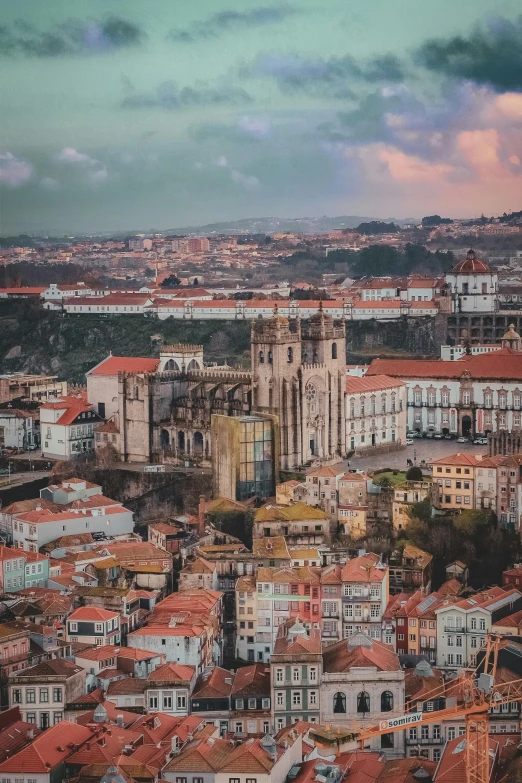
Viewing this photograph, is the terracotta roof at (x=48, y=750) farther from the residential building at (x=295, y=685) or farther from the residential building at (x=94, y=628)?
the residential building at (x=94, y=628)

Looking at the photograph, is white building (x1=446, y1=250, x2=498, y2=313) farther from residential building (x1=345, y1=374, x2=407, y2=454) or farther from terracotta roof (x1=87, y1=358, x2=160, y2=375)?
terracotta roof (x1=87, y1=358, x2=160, y2=375)

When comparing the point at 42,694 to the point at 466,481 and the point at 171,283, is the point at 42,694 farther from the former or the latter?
the point at 171,283

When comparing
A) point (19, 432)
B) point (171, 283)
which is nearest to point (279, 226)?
point (171, 283)

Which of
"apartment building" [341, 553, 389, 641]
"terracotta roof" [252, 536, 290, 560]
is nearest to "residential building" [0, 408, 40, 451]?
"terracotta roof" [252, 536, 290, 560]

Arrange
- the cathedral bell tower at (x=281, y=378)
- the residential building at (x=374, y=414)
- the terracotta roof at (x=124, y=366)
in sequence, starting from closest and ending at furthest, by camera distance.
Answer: the cathedral bell tower at (x=281, y=378)
the residential building at (x=374, y=414)
the terracotta roof at (x=124, y=366)

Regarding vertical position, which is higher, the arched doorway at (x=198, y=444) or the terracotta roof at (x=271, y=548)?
the arched doorway at (x=198, y=444)

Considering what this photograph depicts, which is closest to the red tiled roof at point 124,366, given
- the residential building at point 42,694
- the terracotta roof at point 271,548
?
the terracotta roof at point 271,548
